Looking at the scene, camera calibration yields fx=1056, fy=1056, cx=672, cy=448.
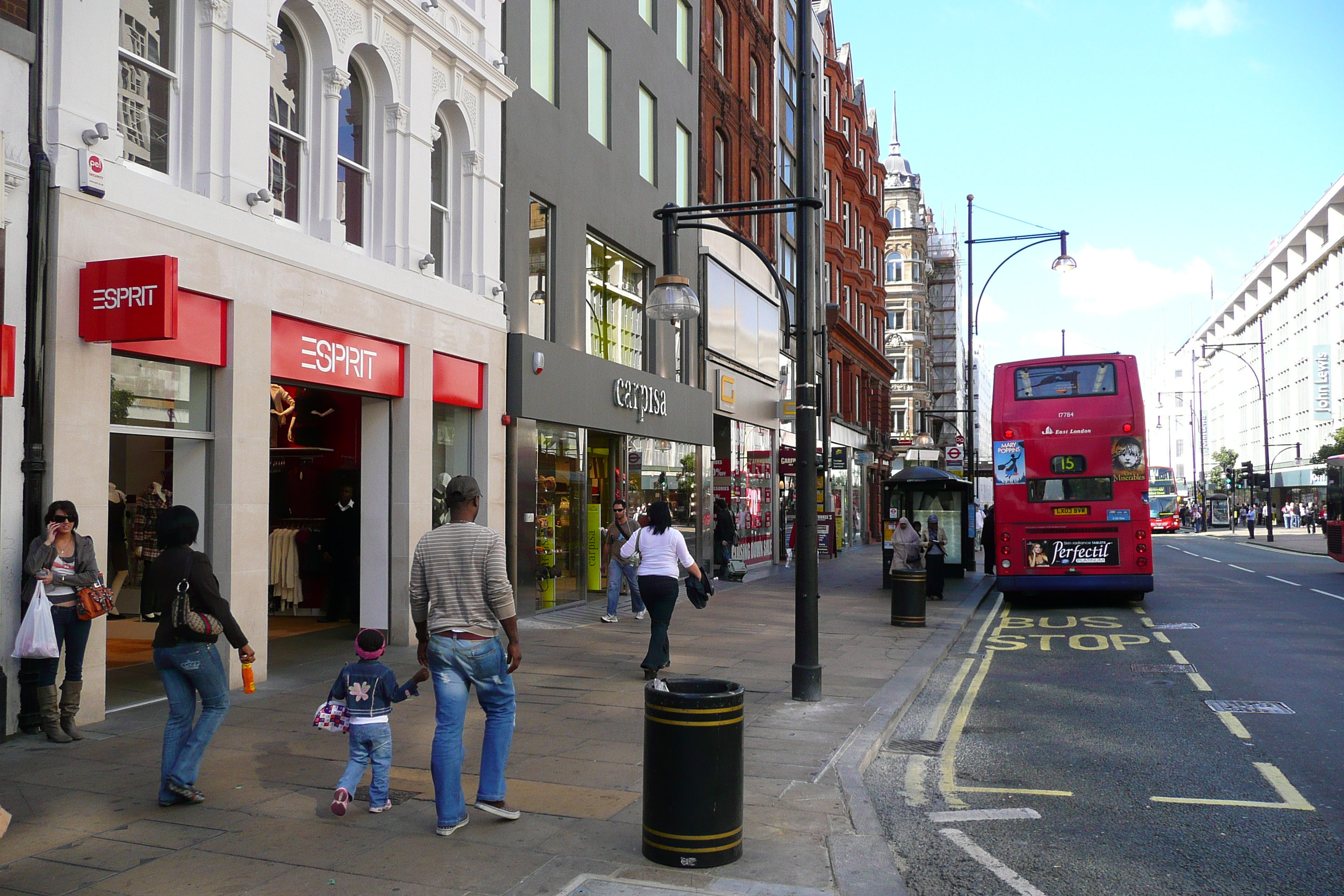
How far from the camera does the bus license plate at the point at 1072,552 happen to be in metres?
17.5

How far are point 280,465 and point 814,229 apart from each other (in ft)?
82.2

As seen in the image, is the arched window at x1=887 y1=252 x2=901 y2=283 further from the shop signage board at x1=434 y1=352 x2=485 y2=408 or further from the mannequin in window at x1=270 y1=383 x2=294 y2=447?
the mannequin in window at x1=270 y1=383 x2=294 y2=447

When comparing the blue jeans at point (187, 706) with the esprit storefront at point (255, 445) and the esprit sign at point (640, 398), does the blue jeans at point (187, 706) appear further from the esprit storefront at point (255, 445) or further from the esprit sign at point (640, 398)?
the esprit sign at point (640, 398)

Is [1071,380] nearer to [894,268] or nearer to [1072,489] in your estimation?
[1072,489]

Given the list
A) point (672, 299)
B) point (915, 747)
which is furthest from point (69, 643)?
point (915, 747)

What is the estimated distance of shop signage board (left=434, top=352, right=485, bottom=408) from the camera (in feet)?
43.0

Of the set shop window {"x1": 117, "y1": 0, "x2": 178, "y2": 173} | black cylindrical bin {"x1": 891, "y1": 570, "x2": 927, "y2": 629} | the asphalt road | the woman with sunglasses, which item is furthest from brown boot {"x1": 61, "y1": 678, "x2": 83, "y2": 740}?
black cylindrical bin {"x1": 891, "y1": 570, "x2": 927, "y2": 629}

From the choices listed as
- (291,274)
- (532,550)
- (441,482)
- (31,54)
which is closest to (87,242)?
(31,54)

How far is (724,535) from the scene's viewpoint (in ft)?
74.2

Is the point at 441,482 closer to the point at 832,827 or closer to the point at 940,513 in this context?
the point at 832,827

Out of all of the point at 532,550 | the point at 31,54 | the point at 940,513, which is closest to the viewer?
the point at 31,54

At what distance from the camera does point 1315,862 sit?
511 cm

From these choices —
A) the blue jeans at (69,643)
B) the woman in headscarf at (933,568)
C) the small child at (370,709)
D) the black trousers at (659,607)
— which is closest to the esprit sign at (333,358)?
the blue jeans at (69,643)

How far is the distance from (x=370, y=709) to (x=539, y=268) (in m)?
11.0
